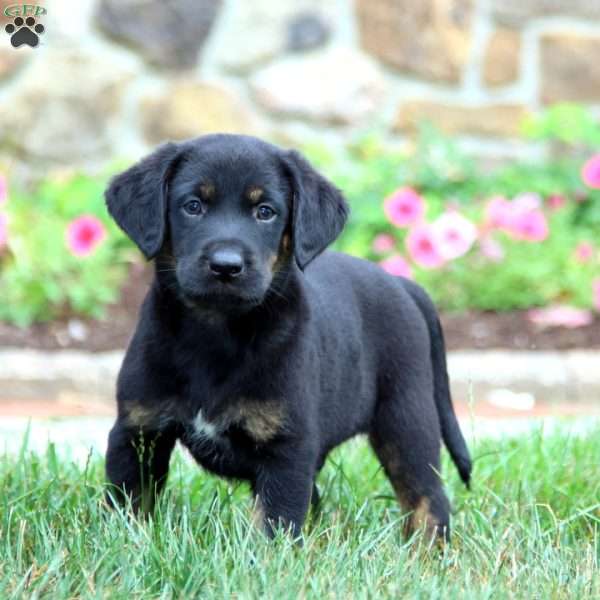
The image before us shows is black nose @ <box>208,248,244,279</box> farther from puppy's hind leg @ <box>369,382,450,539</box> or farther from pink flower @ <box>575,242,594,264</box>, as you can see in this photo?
pink flower @ <box>575,242,594,264</box>

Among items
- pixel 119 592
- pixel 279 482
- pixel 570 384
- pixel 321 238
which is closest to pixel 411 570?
pixel 279 482

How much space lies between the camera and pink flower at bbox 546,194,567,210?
27.4ft

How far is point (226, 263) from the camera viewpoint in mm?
3605

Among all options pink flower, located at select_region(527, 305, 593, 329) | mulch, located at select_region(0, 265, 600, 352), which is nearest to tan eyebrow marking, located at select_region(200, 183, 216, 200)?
mulch, located at select_region(0, 265, 600, 352)

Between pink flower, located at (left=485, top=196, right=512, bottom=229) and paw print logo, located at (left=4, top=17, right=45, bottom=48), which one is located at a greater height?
paw print logo, located at (left=4, top=17, right=45, bottom=48)

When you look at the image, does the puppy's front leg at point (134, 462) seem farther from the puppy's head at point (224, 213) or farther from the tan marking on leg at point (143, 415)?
the puppy's head at point (224, 213)

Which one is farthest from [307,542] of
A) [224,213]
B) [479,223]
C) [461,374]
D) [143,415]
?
[479,223]

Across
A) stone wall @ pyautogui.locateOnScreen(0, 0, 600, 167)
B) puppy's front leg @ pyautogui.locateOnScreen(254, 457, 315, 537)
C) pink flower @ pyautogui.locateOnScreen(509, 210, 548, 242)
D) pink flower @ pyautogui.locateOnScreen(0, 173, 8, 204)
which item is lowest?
puppy's front leg @ pyautogui.locateOnScreen(254, 457, 315, 537)

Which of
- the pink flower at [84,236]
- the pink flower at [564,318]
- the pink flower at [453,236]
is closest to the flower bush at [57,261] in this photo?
the pink flower at [84,236]

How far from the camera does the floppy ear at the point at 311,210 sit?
3.85 m

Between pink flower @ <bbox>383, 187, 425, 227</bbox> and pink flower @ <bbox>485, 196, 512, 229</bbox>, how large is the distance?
423 millimetres

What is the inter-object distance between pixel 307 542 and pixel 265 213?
97 centimetres

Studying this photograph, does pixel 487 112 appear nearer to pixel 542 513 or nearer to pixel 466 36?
pixel 466 36

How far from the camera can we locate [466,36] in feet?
29.5
